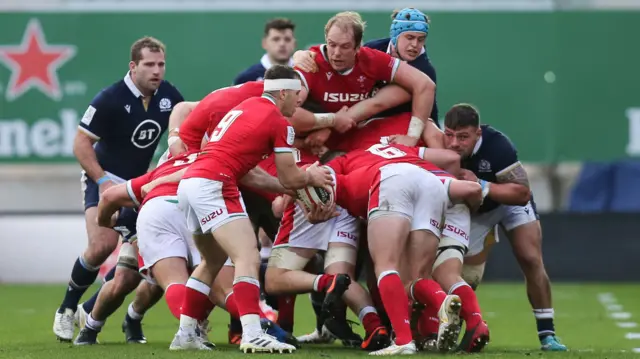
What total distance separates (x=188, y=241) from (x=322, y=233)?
3.09ft

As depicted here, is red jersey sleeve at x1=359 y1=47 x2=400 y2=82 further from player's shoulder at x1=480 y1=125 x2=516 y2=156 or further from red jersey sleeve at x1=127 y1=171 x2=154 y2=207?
→ red jersey sleeve at x1=127 y1=171 x2=154 y2=207

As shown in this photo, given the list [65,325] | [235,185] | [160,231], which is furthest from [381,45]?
[65,325]

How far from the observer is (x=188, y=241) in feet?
30.7

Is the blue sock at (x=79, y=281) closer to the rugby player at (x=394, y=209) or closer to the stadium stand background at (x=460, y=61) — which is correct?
the rugby player at (x=394, y=209)

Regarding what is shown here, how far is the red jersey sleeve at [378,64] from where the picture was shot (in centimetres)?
951

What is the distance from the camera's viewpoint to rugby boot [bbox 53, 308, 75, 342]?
33.6 ft

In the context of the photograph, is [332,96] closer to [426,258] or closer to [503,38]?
[426,258]

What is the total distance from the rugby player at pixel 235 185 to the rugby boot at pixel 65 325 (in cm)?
183

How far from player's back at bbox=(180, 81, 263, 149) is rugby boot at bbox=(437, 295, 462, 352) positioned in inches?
84.7

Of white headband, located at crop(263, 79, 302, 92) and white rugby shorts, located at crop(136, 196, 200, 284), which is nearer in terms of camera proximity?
white headband, located at crop(263, 79, 302, 92)

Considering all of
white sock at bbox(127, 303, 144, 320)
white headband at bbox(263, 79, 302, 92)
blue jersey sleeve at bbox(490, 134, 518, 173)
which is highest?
white headband at bbox(263, 79, 302, 92)

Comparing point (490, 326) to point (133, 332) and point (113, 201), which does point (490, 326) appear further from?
point (113, 201)

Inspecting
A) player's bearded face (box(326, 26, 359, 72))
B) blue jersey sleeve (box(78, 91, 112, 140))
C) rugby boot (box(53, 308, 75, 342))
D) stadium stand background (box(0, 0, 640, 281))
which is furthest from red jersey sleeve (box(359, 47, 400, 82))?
stadium stand background (box(0, 0, 640, 281))

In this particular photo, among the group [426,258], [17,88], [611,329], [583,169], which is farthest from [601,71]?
[426,258]
